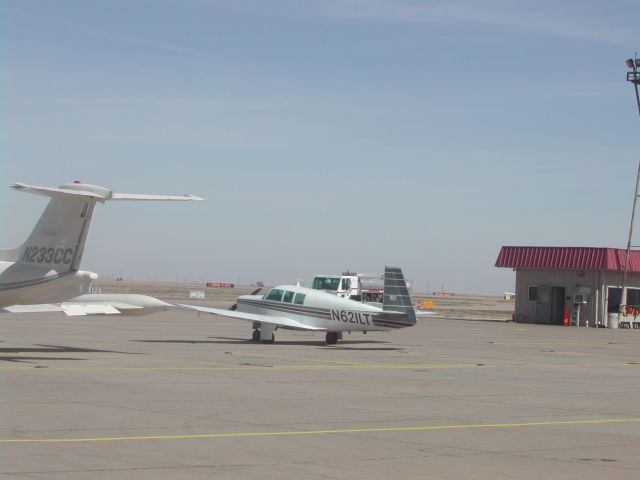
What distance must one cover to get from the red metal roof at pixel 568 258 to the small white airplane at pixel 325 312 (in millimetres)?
33100

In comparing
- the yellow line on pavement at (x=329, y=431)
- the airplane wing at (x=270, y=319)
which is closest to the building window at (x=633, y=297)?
the airplane wing at (x=270, y=319)

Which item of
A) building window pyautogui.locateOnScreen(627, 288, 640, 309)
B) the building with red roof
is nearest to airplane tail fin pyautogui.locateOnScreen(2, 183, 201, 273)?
the building with red roof

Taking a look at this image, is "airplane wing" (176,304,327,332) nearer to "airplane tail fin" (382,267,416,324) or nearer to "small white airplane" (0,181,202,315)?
"airplane tail fin" (382,267,416,324)

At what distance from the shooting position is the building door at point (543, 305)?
214 ft

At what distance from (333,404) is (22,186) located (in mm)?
9365

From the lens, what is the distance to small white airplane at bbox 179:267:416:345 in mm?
32125

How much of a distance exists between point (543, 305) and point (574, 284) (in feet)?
8.74

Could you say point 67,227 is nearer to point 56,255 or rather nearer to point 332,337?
point 56,255

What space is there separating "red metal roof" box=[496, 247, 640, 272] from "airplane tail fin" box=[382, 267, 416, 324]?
1320 inches

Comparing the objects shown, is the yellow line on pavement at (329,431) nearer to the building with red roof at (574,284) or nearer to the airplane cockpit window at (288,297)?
the airplane cockpit window at (288,297)

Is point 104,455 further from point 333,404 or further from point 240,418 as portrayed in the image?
point 333,404

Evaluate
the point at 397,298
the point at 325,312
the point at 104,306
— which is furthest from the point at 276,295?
the point at 104,306

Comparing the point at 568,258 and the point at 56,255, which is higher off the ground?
the point at 568,258

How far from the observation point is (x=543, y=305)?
216ft
